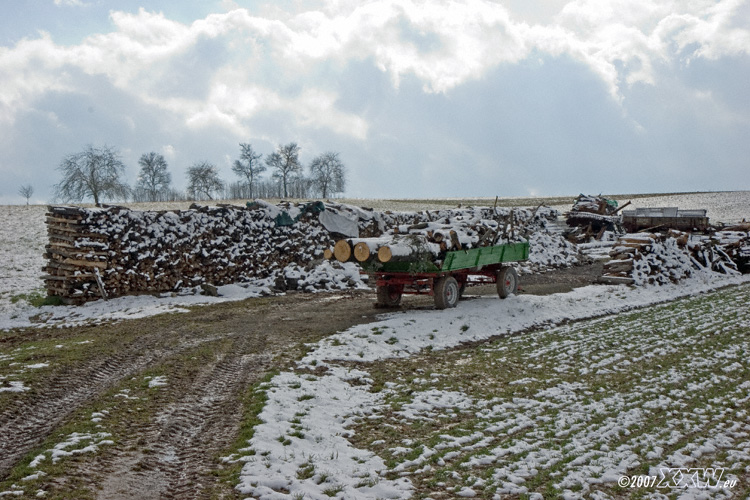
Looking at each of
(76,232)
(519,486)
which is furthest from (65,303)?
(519,486)

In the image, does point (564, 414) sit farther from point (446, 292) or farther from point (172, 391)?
point (446, 292)

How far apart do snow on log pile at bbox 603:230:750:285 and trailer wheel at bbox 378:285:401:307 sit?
924 centimetres

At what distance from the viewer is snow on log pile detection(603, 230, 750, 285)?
19.8 meters

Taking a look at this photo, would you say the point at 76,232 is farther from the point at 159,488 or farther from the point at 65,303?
the point at 159,488

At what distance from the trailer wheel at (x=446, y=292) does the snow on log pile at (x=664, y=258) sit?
327 inches

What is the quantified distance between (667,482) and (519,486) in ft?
4.88

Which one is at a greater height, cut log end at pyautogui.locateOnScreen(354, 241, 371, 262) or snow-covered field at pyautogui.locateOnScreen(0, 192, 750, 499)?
cut log end at pyautogui.locateOnScreen(354, 241, 371, 262)

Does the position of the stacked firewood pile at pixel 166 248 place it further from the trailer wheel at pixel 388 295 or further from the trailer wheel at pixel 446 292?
the trailer wheel at pixel 446 292

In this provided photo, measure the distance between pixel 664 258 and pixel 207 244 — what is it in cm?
1646

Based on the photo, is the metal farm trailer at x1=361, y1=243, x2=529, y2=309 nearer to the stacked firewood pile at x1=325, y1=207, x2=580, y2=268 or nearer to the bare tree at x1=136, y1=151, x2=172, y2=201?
the stacked firewood pile at x1=325, y1=207, x2=580, y2=268

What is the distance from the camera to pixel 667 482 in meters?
5.43

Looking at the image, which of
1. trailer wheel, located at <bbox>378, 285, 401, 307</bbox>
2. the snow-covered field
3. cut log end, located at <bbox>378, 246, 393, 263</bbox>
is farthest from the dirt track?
cut log end, located at <bbox>378, 246, 393, 263</bbox>

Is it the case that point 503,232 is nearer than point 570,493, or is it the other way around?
point 570,493

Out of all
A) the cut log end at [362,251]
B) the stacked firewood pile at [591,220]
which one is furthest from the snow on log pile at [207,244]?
the stacked firewood pile at [591,220]
